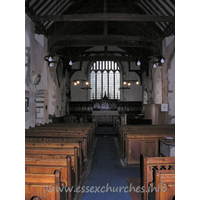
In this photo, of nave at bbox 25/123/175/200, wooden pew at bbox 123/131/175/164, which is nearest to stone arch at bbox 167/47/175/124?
nave at bbox 25/123/175/200

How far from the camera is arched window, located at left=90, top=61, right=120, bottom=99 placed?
1752cm

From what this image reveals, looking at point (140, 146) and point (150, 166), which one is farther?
point (140, 146)

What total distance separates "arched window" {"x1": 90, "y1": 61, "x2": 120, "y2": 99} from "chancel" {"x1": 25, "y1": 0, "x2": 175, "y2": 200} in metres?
0.10

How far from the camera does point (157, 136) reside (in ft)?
15.3

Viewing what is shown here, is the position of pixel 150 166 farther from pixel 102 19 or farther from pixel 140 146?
pixel 102 19

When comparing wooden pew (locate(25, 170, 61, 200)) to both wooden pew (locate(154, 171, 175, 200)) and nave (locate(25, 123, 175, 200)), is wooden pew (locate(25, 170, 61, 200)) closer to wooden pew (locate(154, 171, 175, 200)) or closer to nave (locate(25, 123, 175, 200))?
nave (locate(25, 123, 175, 200))

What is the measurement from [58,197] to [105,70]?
16.1 metres

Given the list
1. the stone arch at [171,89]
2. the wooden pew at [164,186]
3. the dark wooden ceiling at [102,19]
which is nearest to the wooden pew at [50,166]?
the wooden pew at [164,186]

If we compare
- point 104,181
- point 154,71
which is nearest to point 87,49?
point 154,71

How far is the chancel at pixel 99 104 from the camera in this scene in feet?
8.51

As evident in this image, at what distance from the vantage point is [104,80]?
17.6m

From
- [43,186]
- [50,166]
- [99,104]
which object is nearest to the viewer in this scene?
[43,186]

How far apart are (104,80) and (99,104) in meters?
2.54

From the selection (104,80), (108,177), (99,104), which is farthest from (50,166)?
(104,80)
